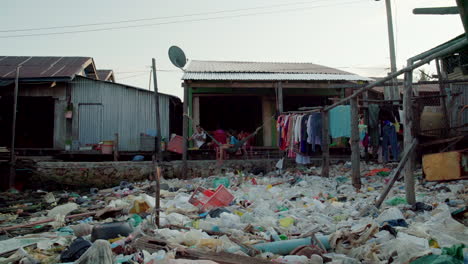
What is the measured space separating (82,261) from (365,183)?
21.4ft

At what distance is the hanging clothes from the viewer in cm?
830

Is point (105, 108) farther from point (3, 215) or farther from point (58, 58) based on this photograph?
point (3, 215)

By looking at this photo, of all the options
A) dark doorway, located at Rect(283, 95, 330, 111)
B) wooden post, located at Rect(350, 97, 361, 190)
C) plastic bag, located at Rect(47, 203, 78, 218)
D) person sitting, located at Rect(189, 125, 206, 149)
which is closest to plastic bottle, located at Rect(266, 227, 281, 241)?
wooden post, located at Rect(350, 97, 361, 190)

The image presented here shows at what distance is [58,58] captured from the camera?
1536 cm

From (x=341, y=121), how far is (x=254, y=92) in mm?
5144

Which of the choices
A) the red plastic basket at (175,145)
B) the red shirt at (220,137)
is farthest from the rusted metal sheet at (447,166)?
the red plastic basket at (175,145)

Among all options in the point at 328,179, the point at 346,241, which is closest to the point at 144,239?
the point at 346,241

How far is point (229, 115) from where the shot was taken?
15.3 metres

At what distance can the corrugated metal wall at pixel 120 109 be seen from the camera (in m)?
12.7

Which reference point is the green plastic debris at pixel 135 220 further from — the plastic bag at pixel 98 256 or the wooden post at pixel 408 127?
the wooden post at pixel 408 127

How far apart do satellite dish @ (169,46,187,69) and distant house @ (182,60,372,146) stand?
1.58 feet

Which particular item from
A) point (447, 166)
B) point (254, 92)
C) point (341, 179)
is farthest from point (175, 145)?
point (447, 166)

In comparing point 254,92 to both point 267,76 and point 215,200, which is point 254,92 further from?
point 215,200

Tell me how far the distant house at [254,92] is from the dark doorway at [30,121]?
581cm
